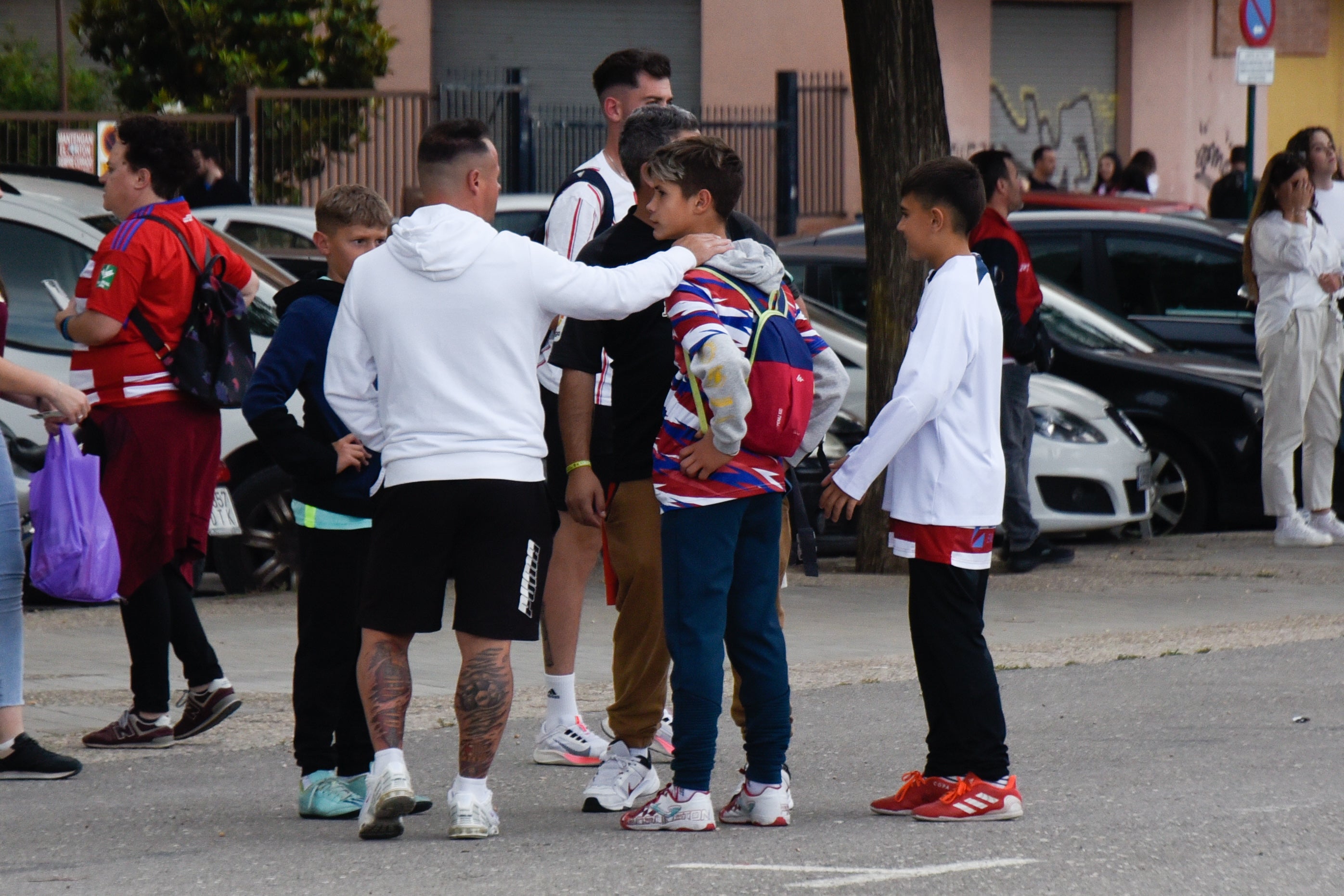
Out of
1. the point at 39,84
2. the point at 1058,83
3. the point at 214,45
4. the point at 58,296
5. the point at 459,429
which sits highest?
the point at 1058,83

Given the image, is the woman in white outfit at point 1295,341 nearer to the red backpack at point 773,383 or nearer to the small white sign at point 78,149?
the red backpack at point 773,383

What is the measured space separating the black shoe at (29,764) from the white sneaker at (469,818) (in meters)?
1.52

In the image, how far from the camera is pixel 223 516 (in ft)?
29.9

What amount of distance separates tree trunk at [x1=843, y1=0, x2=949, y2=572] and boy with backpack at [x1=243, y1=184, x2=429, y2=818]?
494cm

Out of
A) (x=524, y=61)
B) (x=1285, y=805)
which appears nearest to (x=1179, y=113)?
(x=524, y=61)

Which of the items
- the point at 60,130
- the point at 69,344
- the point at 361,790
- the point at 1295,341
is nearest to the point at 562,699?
the point at 361,790

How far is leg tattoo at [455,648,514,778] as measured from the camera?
5.05 meters

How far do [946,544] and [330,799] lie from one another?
1754mm

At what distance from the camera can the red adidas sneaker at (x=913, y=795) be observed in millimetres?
5391

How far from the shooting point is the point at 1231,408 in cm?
1145

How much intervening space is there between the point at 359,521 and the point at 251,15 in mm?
17907

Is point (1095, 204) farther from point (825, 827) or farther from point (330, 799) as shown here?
point (330, 799)

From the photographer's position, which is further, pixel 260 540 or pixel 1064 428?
pixel 1064 428

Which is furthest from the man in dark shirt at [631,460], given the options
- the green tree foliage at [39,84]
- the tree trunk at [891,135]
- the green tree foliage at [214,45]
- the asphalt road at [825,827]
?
the green tree foliage at [39,84]
